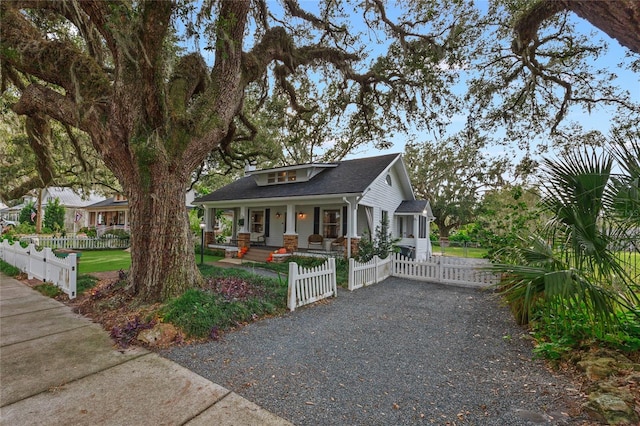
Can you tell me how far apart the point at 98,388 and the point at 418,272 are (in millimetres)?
8846

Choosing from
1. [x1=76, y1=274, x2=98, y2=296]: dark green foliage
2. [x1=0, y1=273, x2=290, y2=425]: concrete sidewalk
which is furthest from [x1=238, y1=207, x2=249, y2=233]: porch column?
[x1=0, y1=273, x2=290, y2=425]: concrete sidewalk

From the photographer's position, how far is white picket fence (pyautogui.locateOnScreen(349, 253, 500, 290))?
8.41 metres

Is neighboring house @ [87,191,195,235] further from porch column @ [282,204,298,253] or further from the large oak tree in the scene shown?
the large oak tree

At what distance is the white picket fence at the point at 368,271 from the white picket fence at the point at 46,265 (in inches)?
261

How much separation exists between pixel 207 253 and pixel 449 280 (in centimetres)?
1225

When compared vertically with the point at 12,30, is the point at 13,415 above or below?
below

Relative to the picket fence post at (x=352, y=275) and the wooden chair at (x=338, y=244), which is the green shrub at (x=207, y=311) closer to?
the picket fence post at (x=352, y=275)

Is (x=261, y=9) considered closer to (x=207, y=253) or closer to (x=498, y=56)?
(x=498, y=56)

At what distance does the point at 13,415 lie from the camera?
2.50m

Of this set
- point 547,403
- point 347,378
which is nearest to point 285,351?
point 347,378

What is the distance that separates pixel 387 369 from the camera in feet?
11.5

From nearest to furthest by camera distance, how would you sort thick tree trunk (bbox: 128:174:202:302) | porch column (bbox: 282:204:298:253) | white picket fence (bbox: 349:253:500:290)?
thick tree trunk (bbox: 128:174:202:302), white picket fence (bbox: 349:253:500:290), porch column (bbox: 282:204:298:253)

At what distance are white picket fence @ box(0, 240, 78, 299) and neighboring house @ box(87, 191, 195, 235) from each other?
16.0m

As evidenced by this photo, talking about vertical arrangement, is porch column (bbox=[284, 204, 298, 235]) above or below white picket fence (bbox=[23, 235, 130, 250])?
above
